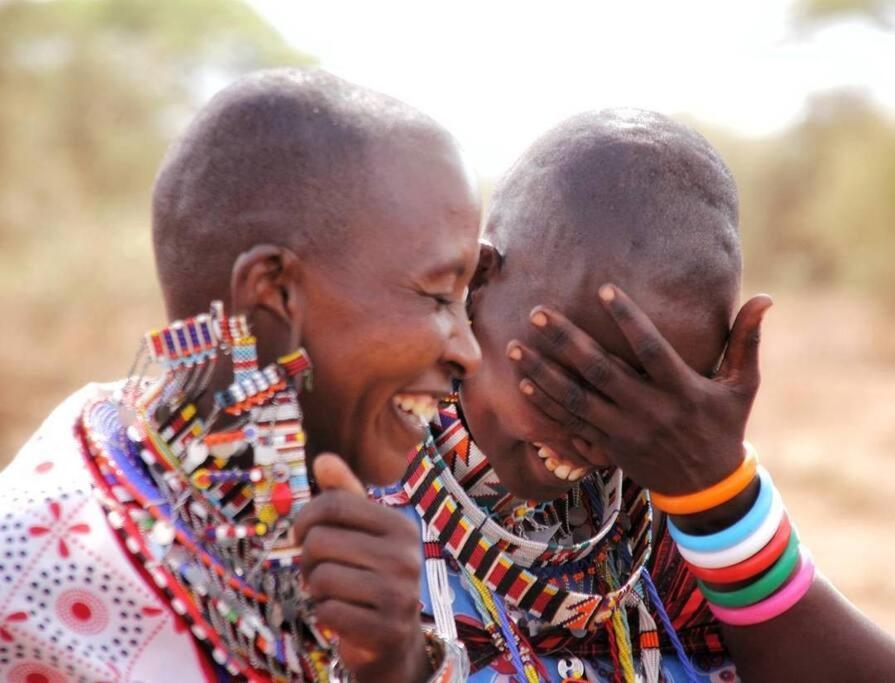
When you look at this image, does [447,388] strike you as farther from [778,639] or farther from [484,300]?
[778,639]

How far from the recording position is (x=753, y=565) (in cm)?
233

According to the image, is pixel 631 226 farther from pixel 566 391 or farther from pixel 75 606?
pixel 75 606

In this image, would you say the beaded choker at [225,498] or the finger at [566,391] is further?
the finger at [566,391]

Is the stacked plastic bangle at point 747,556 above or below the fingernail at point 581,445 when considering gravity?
below

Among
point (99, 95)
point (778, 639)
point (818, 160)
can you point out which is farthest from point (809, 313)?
point (778, 639)

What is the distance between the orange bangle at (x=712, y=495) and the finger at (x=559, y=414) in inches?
6.7

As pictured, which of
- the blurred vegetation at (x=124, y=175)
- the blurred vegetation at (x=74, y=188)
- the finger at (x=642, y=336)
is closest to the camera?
the finger at (x=642, y=336)

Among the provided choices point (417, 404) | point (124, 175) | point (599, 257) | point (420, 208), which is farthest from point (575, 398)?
point (124, 175)

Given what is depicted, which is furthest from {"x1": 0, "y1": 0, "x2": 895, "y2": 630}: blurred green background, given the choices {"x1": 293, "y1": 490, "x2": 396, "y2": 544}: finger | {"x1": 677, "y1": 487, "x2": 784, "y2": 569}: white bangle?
{"x1": 293, "y1": 490, "x2": 396, "y2": 544}: finger

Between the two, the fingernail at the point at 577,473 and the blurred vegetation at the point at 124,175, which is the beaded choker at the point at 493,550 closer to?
the fingernail at the point at 577,473

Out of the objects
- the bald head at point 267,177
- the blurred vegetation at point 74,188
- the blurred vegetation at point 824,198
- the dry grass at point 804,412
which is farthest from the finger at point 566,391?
the blurred vegetation at point 824,198

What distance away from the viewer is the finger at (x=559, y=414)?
7.56ft

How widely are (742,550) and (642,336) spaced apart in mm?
461

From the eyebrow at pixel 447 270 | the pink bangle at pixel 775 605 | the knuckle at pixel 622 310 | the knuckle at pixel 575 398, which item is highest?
the knuckle at pixel 622 310
